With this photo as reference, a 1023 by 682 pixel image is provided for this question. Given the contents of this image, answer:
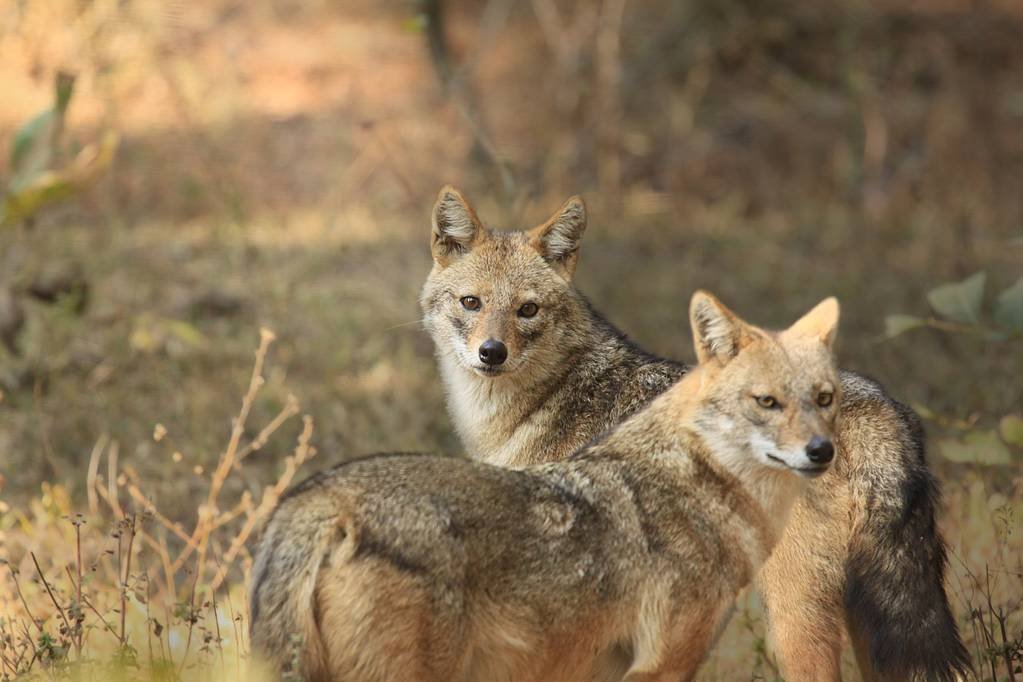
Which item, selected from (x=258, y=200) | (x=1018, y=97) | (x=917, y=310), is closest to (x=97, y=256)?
(x=258, y=200)

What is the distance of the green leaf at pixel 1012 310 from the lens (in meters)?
6.15

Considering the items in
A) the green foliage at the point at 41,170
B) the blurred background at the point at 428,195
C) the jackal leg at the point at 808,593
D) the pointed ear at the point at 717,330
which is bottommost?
the blurred background at the point at 428,195

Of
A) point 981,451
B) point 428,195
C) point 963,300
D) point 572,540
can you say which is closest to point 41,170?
point 572,540

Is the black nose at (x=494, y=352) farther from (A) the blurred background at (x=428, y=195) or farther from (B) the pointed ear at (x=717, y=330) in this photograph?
(A) the blurred background at (x=428, y=195)

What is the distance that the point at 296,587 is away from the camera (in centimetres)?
386

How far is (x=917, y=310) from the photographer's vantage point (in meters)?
11.8

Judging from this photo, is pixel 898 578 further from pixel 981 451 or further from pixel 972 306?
pixel 972 306

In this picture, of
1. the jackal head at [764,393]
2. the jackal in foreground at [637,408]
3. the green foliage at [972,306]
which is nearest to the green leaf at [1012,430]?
the green foliage at [972,306]

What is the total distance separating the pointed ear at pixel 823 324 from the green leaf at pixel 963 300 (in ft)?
4.71

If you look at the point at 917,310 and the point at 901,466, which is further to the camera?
the point at 917,310

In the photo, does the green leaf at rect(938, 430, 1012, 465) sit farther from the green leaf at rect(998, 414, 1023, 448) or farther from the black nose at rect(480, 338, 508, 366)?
the black nose at rect(480, 338, 508, 366)

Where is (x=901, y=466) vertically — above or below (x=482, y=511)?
below

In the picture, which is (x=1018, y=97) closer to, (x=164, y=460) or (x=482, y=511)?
(x=164, y=460)

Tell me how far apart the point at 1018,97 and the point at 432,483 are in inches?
558
